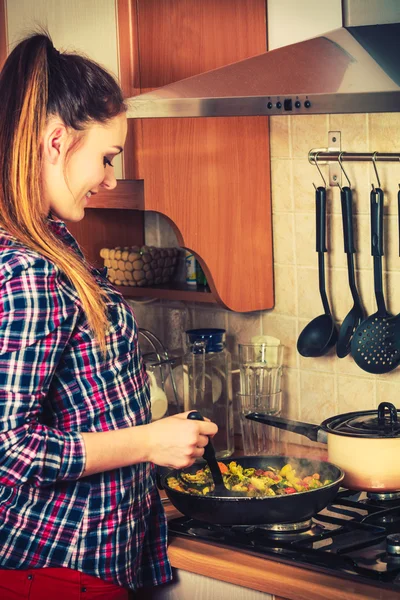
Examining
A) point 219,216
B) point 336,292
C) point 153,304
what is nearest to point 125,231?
point 153,304

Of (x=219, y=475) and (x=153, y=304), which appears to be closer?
(x=219, y=475)

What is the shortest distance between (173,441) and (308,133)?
976 mm

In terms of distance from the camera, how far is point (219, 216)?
212cm

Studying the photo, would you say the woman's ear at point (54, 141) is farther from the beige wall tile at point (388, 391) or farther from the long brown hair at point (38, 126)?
the beige wall tile at point (388, 391)

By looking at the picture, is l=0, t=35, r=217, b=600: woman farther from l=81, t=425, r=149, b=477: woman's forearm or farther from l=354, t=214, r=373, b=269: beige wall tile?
l=354, t=214, r=373, b=269: beige wall tile

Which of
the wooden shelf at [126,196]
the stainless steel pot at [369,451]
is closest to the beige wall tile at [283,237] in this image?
the wooden shelf at [126,196]

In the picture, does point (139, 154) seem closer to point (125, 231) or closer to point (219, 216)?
point (219, 216)

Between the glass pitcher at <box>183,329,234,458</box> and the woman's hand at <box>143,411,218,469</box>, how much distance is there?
799 mm

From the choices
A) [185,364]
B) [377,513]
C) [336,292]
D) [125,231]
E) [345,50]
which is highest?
[345,50]

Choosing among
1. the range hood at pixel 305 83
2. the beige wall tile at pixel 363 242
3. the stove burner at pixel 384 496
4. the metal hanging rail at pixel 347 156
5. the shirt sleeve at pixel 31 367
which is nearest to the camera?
the shirt sleeve at pixel 31 367

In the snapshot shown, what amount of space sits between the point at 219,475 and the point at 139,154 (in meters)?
0.75

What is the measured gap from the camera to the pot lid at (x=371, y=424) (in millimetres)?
1669

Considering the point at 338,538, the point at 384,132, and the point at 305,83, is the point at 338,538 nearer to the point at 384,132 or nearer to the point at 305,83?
the point at 305,83

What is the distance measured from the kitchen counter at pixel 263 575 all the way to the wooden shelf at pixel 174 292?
0.72 m
